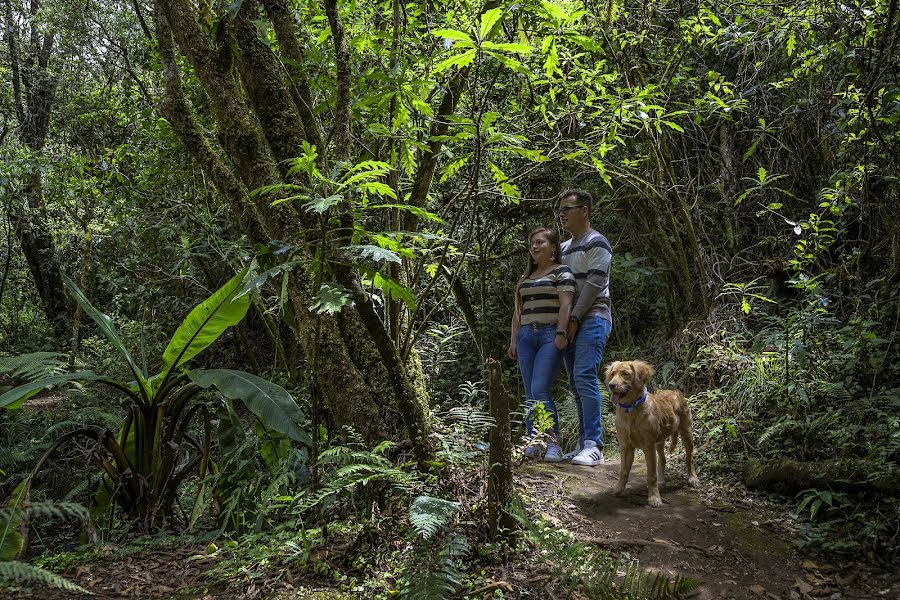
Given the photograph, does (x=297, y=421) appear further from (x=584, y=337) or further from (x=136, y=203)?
A: (x=136, y=203)

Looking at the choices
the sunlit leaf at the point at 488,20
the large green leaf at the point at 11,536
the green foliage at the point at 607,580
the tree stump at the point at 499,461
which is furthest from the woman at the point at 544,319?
the large green leaf at the point at 11,536

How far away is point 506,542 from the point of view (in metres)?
3.38

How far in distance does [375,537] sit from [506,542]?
710mm

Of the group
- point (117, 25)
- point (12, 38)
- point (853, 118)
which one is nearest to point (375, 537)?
point (853, 118)

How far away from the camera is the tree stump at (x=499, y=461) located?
333 centimetres

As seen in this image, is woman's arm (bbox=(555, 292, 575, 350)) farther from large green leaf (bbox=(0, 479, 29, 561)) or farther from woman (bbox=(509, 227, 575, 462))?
large green leaf (bbox=(0, 479, 29, 561))

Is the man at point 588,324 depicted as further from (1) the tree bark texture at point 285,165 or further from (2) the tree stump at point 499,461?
(2) the tree stump at point 499,461

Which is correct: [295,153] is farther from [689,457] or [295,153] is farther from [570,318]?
[689,457]

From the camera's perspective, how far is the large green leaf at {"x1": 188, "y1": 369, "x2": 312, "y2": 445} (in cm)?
413

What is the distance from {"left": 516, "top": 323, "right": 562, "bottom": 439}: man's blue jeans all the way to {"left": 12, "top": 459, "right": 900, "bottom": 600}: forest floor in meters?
0.75

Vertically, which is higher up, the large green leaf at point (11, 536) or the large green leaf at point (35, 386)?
the large green leaf at point (35, 386)

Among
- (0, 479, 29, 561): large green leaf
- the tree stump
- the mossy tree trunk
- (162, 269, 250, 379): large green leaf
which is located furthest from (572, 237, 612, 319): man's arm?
(0, 479, 29, 561): large green leaf

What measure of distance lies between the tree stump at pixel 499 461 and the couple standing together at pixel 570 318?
1888mm

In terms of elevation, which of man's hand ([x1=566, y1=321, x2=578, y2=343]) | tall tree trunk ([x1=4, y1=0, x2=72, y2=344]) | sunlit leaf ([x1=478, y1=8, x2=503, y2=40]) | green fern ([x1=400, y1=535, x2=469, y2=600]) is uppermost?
tall tree trunk ([x1=4, y1=0, x2=72, y2=344])
